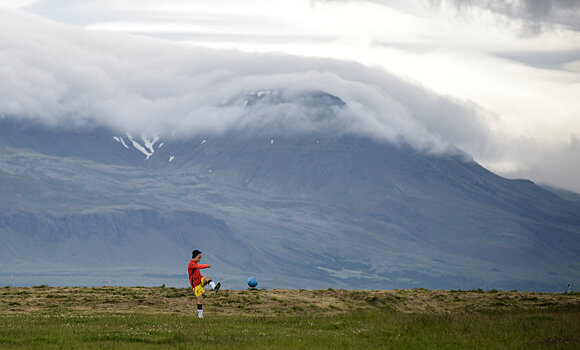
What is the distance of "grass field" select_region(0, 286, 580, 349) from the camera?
119 feet

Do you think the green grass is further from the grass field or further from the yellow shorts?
the yellow shorts

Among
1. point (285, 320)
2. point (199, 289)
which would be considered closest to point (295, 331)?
point (285, 320)

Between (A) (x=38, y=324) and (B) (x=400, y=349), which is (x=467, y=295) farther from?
(A) (x=38, y=324)

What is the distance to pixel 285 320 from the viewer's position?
44.5m

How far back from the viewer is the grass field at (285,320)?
36.2 m

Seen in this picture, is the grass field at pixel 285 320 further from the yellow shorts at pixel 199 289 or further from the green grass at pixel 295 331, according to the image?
the yellow shorts at pixel 199 289

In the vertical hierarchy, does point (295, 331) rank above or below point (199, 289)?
below

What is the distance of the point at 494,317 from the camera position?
150 ft

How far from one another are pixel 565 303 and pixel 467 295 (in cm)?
754

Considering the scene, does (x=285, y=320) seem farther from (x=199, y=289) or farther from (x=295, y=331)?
(x=199, y=289)

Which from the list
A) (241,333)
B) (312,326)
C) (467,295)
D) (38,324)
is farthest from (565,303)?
(38,324)

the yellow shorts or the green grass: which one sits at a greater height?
the yellow shorts

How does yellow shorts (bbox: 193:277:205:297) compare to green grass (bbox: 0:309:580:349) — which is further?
yellow shorts (bbox: 193:277:205:297)

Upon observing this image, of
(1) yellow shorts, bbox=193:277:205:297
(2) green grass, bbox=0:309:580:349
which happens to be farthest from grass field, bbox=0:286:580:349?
(1) yellow shorts, bbox=193:277:205:297
